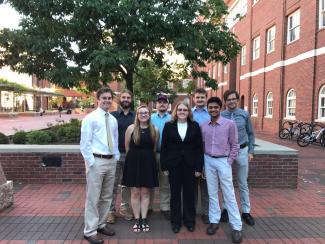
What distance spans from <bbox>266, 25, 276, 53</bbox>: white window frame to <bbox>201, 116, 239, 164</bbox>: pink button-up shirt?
Answer: 20767 mm

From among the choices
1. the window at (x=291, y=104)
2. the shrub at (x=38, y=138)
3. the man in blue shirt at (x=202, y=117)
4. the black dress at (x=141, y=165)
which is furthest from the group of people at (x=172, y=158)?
the window at (x=291, y=104)

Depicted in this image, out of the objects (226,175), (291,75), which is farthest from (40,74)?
(291,75)

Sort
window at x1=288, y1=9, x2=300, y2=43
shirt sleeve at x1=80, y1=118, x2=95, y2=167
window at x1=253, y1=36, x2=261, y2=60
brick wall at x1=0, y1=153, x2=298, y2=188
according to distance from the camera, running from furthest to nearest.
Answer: window at x1=253, y1=36, x2=261, y2=60 < window at x1=288, y1=9, x2=300, y2=43 < brick wall at x1=0, y1=153, x2=298, y2=188 < shirt sleeve at x1=80, y1=118, x2=95, y2=167

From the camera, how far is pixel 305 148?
52.2 feet

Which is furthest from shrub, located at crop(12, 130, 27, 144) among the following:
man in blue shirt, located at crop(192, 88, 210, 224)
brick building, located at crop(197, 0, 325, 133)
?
brick building, located at crop(197, 0, 325, 133)

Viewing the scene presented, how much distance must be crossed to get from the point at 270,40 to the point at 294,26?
391 cm

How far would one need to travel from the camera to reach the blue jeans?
4.98 meters

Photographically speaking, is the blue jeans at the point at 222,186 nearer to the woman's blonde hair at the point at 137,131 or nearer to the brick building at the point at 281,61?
the woman's blonde hair at the point at 137,131

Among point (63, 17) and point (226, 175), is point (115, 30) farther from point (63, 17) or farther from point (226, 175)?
point (226, 175)

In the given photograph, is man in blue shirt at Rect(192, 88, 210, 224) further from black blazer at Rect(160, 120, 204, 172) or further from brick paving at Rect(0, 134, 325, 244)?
black blazer at Rect(160, 120, 204, 172)

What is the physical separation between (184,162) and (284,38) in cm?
1927

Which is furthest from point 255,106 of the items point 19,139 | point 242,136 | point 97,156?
point 97,156

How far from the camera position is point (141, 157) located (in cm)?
514

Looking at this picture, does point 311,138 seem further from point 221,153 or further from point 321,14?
point 221,153
